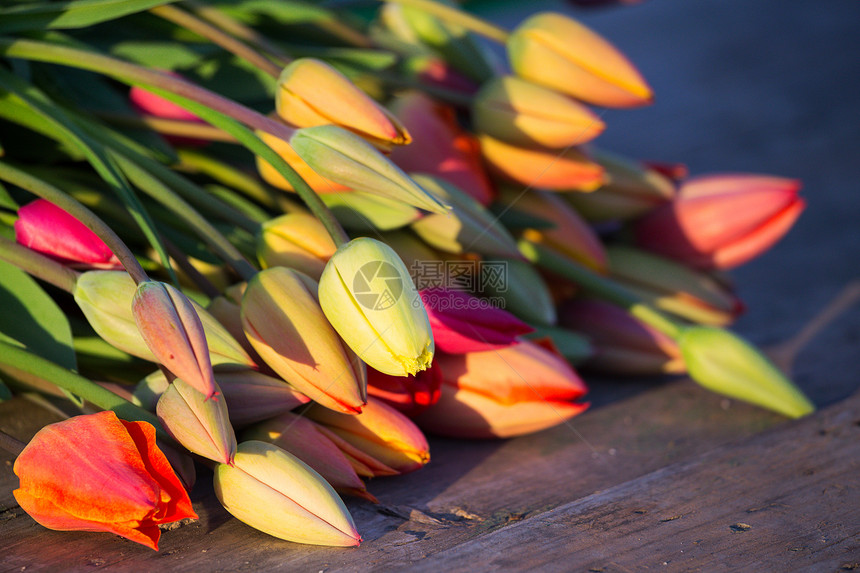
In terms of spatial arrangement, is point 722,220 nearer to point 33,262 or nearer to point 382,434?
point 382,434

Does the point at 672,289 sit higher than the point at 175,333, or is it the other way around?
the point at 175,333

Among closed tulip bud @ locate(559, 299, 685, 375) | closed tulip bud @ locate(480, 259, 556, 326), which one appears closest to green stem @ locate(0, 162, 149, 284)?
closed tulip bud @ locate(480, 259, 556, 326)

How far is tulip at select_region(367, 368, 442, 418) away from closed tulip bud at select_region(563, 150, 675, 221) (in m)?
0.28

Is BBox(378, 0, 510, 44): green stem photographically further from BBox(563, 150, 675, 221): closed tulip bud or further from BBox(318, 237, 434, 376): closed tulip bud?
BBox(318, 237, 434, 376): closed tulip bud

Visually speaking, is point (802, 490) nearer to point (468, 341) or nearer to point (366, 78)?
point (468, 341)

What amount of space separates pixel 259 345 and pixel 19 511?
Answer: 0.48ft

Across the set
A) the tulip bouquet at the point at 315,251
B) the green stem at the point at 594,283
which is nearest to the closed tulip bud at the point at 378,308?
the tulip bouquet at the point at 315,251

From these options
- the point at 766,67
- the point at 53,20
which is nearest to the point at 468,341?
the point at 53,20

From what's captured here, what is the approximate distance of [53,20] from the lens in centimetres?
48

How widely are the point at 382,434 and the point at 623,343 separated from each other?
259 millimetres

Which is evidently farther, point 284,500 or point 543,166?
point 543,166

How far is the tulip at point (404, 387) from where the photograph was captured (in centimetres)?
44

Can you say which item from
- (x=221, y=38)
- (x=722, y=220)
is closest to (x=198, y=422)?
(x=221, y=38)

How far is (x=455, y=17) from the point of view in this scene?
0.59 m
